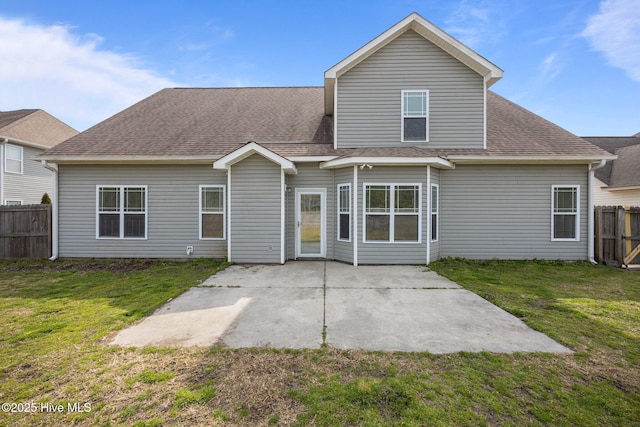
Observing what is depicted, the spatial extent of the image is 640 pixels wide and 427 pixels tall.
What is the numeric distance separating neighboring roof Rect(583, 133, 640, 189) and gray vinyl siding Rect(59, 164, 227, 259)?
2190cm

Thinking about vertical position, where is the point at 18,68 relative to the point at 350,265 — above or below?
above

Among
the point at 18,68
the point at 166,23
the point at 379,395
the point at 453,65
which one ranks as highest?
the point at 166,23

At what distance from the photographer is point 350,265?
27.7 ft

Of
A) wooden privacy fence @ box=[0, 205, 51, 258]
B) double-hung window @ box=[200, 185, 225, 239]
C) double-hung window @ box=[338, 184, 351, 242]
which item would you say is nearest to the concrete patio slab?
double-hung window @ box=[338, 184, 351, 242]

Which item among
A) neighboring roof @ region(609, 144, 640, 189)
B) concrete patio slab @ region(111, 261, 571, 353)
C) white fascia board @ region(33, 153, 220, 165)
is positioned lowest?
concrete patio slab @ region(111, 261, 571, 353)

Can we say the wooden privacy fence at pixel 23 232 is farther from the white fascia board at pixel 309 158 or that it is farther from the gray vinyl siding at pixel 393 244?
the gray vinyl siding at pixel 393 244

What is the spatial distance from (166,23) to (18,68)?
6.87 metres

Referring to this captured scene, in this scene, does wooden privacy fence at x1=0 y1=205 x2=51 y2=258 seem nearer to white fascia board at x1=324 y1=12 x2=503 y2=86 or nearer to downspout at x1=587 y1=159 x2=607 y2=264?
white fascia board at x1=324 y1=12 x2=503 y2=86

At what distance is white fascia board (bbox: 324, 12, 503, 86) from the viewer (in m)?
8.79

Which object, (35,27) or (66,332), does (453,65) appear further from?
(35,27)

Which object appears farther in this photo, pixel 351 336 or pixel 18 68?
pixel 18 68

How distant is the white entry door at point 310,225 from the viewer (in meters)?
9.24

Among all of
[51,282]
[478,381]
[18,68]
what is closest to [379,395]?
[478,381]

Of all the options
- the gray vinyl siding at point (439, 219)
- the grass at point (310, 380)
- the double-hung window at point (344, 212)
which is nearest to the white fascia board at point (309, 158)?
the double-hung window at point (344, 212)
